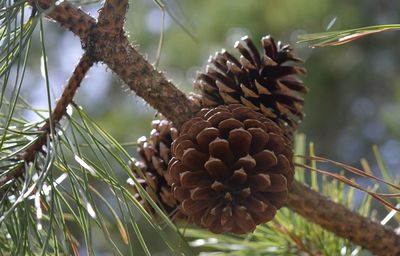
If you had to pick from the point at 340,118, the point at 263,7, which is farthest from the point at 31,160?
the point at 340,118

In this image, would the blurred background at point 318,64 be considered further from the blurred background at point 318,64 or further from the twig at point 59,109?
the twig at point 59,109

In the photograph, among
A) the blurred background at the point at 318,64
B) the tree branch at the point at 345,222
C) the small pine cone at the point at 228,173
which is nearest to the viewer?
the small pine cone at the point at 228,173

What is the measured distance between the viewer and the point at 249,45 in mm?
628

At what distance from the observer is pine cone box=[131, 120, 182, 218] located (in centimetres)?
58

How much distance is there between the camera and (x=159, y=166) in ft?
1.91

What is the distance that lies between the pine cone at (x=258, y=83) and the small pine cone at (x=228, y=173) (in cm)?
5

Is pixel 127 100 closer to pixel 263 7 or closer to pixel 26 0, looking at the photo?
pixel 263 7

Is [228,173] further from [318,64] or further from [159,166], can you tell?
[318,64]

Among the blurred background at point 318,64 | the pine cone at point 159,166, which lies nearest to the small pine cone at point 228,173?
the pine cone at point 159,166

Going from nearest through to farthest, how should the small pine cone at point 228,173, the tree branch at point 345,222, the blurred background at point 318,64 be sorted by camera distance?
the small pine cone at point 228,173
the tree branch at point 345,222
the blurred background at point 318,64

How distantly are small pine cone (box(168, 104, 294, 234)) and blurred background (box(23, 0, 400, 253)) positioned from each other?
1711 millimetres

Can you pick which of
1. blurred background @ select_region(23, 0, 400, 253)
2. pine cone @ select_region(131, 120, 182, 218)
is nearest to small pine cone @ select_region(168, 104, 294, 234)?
pine cone @ select_region(131, 120, 182, 218)

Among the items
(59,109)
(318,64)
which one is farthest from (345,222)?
(318,64)

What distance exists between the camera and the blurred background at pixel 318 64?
7.73ft
